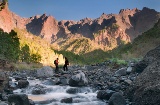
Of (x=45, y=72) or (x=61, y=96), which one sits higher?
(x=45, y=72)

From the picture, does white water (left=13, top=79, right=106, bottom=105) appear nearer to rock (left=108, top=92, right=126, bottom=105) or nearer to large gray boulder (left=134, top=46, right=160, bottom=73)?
rock (left=108, top=92, right=126, bottom=105)

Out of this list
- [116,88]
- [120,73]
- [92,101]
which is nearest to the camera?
[92,101]

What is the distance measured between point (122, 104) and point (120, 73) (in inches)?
437

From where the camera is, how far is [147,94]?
1480cm

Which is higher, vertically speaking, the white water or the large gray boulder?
the large gray boulder

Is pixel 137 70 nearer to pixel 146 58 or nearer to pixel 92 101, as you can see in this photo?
pixel 146 58

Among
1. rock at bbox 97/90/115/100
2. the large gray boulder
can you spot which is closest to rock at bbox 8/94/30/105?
rock at bbox 97/90/115/100

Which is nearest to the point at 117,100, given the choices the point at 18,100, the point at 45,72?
the point at 18,100

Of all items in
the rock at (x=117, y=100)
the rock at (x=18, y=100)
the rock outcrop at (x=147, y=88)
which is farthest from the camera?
the rock at (x=117, y=100)

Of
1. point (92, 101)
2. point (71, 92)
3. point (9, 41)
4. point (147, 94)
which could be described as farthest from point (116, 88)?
point (9, 41)

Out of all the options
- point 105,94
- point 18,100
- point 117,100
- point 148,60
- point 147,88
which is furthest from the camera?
point 148,60

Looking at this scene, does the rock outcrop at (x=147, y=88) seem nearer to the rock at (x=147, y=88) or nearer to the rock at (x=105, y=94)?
the rock at (x=147, y=88)

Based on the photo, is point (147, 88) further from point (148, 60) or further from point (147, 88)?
point (148, 60)

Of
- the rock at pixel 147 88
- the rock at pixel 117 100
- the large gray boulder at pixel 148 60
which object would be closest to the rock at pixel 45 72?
the large gray boulder at pixel 148 60
